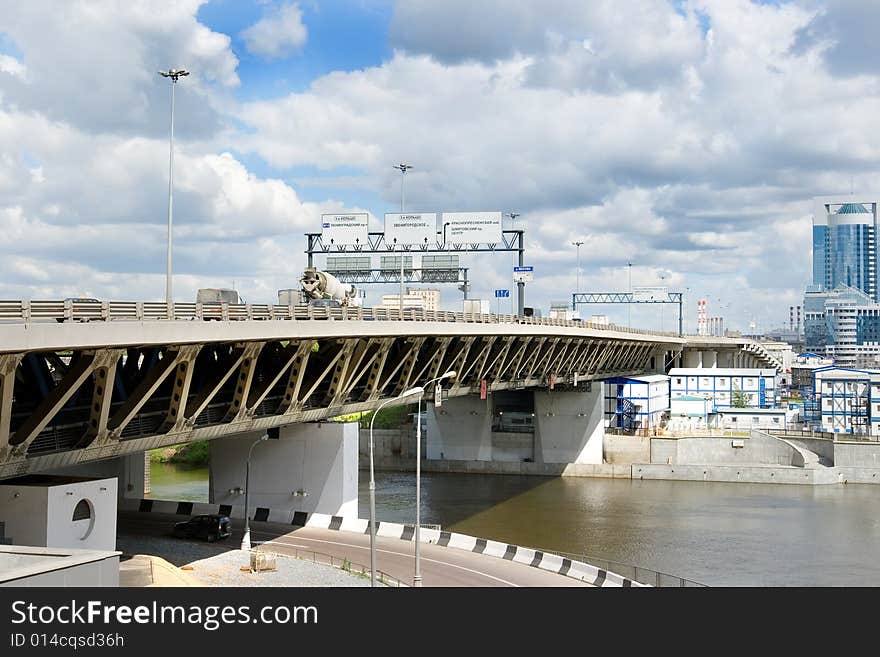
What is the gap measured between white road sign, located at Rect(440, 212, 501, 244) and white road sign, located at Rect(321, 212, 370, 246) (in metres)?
5.82

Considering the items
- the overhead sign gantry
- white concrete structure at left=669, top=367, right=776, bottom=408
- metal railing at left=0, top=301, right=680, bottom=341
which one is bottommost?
white concrete structure at left=669, top=367, right=776, bottom=408

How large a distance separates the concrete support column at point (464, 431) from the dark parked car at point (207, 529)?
41767mm

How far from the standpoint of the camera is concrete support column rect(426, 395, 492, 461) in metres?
80.2

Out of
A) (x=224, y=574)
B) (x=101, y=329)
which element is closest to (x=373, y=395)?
(x=224, y=574)

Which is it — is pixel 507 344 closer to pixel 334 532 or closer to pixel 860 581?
pixel 334 532

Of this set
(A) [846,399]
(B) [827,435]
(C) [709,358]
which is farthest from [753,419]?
(C) [709,358]

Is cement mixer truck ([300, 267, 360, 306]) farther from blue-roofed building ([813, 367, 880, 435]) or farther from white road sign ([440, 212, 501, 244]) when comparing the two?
blue-roofed building ([813, 367, 880, 435])

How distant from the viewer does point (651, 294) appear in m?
136

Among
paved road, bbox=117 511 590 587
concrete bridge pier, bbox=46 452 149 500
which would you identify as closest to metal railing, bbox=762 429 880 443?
paved road, bbox=117 511 590 587

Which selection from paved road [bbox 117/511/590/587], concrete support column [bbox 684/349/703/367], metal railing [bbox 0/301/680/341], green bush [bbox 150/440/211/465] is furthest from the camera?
concrete support column [bbox 684/349/703/367]

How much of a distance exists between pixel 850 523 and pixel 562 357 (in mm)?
23344

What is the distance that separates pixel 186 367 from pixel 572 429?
178 ft

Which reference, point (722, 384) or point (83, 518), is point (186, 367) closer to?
point (83, 518)
